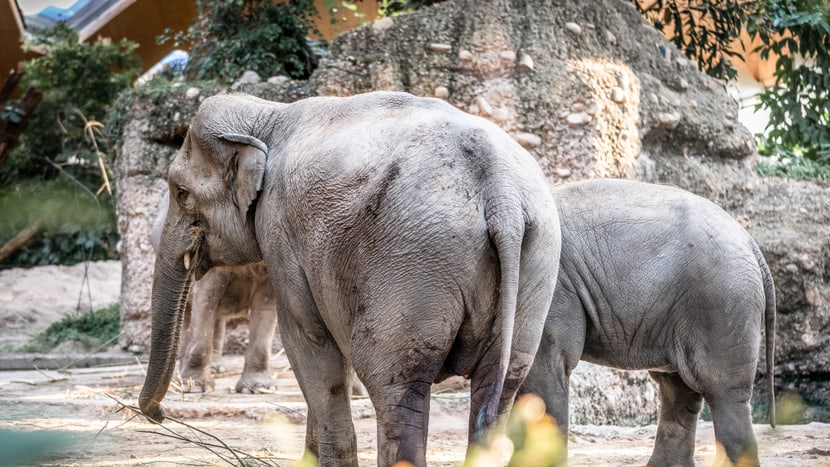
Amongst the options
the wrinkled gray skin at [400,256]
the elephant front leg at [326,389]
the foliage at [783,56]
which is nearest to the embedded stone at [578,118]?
the wrinkled gray skin at [400,256]

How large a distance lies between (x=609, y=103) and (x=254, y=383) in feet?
11.1

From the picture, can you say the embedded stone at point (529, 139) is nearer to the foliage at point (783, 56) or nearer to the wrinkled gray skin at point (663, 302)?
the wrinkled gray skin at point (663, 302)

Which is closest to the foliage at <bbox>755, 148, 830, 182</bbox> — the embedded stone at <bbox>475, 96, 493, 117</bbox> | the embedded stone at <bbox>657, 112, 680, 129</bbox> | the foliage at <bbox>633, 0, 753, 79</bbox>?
the foliage at <bbox>633, 0, 753, 79</bbox>

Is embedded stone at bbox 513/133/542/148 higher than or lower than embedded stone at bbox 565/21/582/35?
lower

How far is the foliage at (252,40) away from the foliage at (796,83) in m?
5.24

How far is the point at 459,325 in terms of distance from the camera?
10.5 feet

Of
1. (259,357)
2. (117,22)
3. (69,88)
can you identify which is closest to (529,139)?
(259,357)

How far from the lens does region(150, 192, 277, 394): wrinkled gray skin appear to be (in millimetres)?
7512

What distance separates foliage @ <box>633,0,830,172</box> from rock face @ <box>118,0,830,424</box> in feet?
9.67

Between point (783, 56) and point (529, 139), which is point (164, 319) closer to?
point (529, 139)

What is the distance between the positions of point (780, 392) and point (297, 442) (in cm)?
443

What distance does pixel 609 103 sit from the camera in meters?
7.38

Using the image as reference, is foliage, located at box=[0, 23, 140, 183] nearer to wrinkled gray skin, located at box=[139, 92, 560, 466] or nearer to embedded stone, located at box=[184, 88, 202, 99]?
embedded stone, located at box=[184, 88, 202, 99]

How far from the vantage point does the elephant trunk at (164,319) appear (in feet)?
14.3
